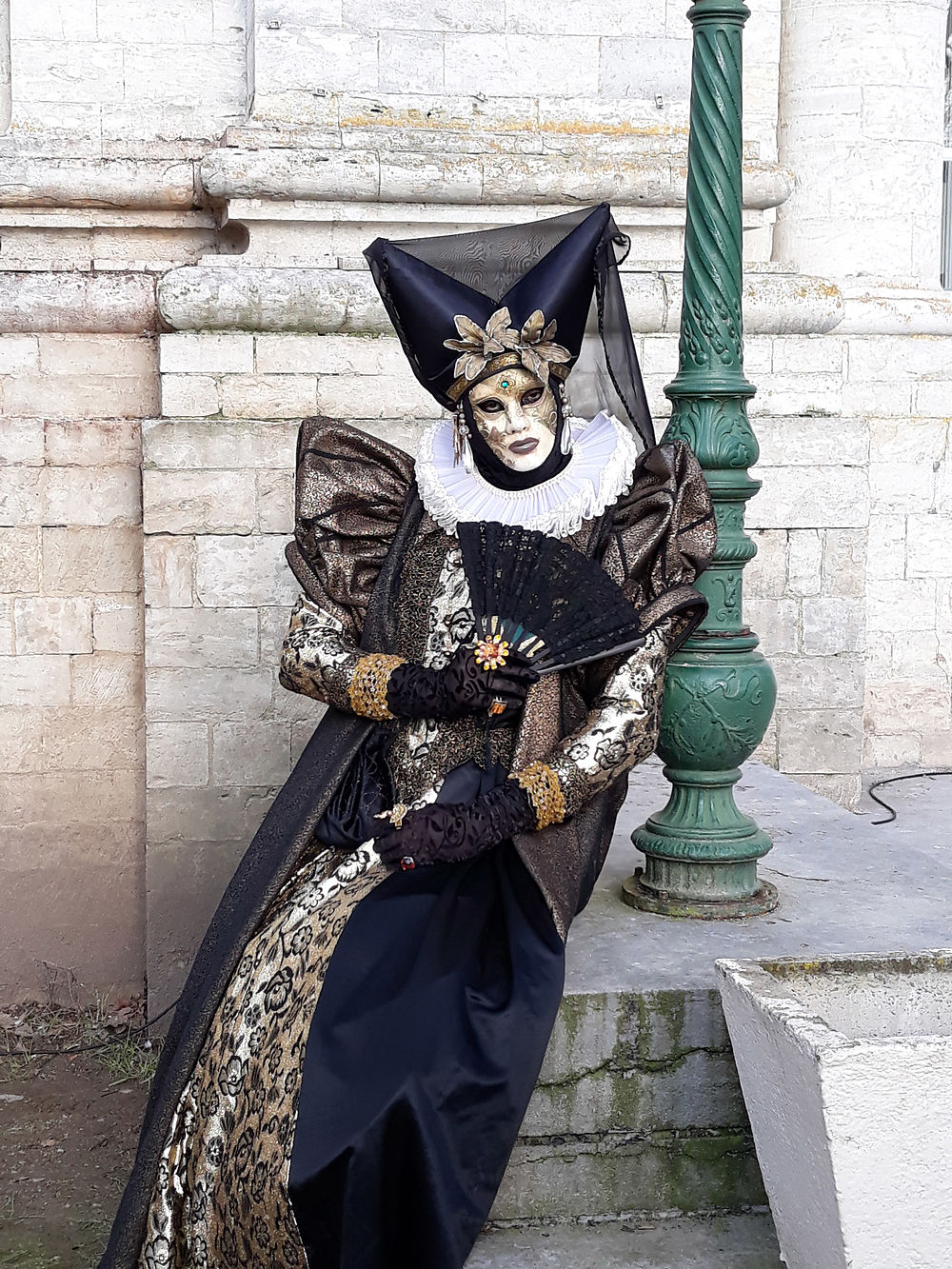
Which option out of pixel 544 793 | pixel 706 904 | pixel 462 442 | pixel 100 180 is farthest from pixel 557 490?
pixel 100 180

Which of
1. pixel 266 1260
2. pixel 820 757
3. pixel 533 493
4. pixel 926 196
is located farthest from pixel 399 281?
pixel 926 196

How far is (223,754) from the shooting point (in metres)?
4.34

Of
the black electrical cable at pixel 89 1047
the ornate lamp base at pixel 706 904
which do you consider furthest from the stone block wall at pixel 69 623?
the ornate lamp base at pixel 706 904

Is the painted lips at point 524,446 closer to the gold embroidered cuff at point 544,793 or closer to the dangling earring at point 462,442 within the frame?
the dangling earring at point 462,442

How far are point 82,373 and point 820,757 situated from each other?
2735 mm

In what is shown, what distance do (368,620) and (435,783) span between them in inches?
16.3

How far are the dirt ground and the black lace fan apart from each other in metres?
1.74

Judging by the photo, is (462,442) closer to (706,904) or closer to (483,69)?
(706,904)

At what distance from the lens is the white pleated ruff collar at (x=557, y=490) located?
9.77 ft

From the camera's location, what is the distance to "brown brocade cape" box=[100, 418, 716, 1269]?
273cm

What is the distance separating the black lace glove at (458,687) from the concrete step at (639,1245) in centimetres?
101

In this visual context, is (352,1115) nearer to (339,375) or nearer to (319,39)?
(339,375)

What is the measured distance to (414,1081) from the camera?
2359mm

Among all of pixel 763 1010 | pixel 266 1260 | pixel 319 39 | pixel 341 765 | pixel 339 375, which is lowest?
pixel 266 1260
